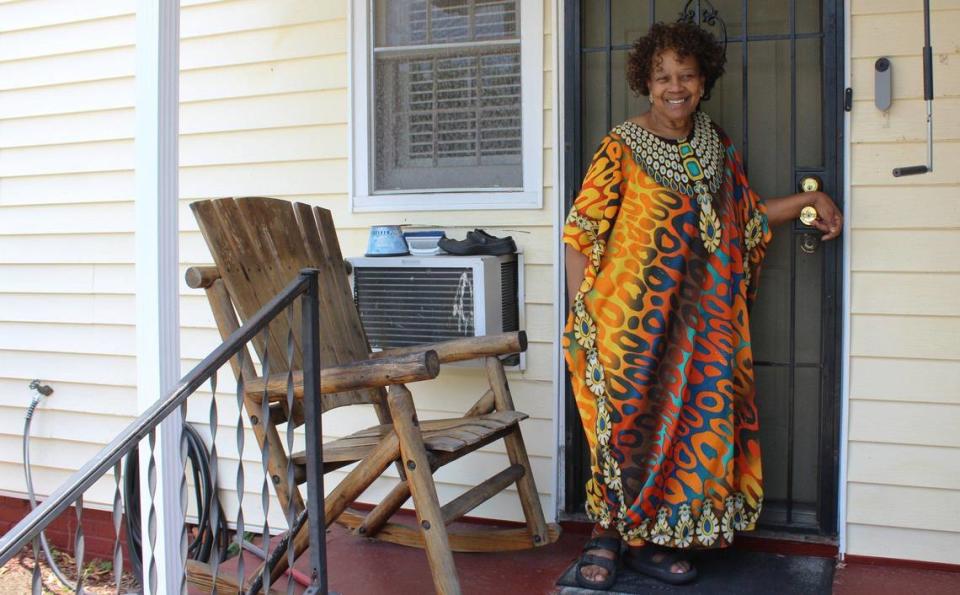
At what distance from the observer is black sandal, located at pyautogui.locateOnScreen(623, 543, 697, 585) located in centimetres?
289

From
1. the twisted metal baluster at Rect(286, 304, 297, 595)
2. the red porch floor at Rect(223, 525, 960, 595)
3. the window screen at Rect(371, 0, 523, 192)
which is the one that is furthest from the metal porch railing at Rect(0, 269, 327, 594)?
the window screen at Rect(371, 0, 523, 192)

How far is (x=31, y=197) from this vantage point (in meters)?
4.71

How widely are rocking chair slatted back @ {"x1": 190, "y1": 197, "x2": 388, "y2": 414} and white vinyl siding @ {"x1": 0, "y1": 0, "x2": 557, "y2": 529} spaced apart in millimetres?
502

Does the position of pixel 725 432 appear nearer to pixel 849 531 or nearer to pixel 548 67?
pixel 849 531

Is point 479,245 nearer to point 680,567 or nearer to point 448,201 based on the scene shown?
point 448,201

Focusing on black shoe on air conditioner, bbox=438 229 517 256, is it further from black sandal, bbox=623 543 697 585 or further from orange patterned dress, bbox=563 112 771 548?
black sandal, bbox=623 543 697 585

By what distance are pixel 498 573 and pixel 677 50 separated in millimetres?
1668

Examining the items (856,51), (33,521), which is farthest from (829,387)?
(33,521)

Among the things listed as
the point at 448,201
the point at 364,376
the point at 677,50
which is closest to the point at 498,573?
the point at 364,376

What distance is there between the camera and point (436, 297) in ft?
11.3

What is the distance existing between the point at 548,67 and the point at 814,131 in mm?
911

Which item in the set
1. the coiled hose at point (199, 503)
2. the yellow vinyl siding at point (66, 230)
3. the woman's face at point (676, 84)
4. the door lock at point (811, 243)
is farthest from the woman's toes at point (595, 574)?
the yellow vinyl siding at point (66, 230)

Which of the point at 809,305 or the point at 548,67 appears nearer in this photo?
the point at 809,305

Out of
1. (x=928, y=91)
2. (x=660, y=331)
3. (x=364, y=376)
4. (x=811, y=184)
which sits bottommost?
(x=364, y=376)
